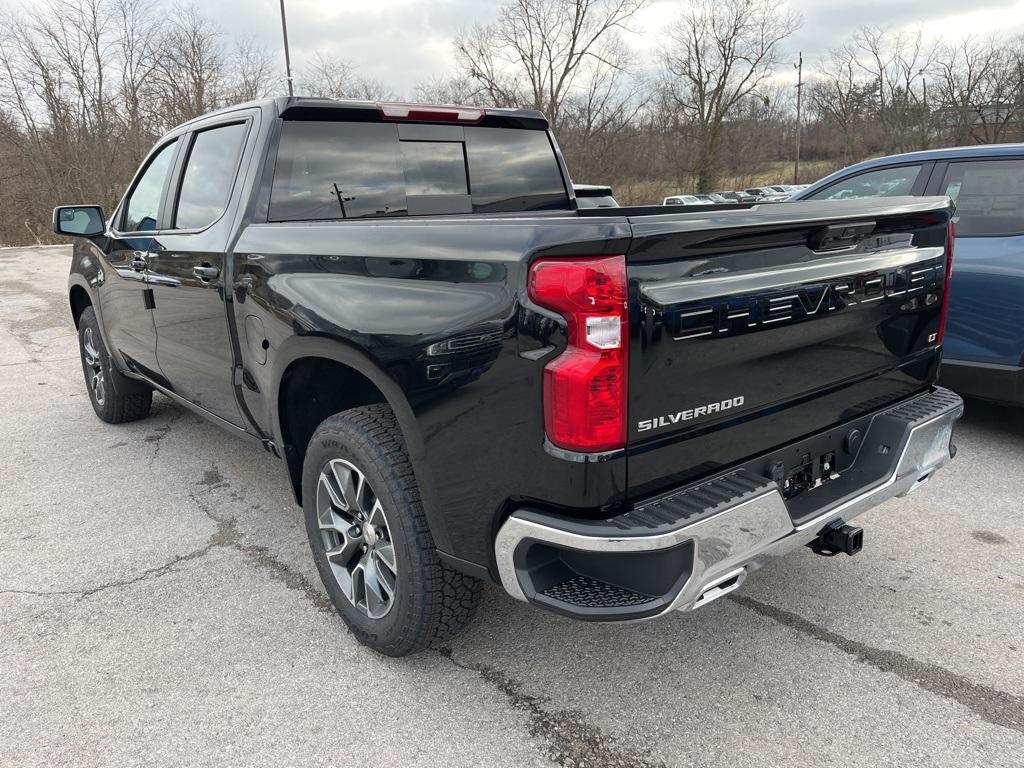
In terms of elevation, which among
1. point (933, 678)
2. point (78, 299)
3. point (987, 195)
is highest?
point (987, 195)

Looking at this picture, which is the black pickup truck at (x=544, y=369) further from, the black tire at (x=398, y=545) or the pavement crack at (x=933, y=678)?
the pavement crack at (x=933, y=678)

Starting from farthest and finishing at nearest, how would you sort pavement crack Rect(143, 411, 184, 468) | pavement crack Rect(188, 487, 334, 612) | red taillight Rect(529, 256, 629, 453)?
pavement crack Rect(143, 411, 184, 468)
pavement crack Rect(188, 487, 334, 612)
red taillight Rect(529, 256, 629, 453)

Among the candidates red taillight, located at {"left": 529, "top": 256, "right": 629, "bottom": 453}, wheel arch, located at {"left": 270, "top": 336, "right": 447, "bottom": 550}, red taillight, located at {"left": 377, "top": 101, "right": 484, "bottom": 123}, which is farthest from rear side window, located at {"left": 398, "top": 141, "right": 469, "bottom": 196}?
red taillight, located at {"left": 529, "top": 256, "right": 629, "bottom": 453}

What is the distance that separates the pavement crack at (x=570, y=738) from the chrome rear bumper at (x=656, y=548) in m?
0.53

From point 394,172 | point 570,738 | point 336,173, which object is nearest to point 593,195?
point 394,172

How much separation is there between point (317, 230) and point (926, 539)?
2.99 meters

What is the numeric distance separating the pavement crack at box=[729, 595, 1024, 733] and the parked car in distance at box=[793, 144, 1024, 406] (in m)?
2.53

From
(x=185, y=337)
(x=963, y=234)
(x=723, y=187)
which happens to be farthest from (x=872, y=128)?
(x=185, y=337)

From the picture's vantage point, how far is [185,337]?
3672mm

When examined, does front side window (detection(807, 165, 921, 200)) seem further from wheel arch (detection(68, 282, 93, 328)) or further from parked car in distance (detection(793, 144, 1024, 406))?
wheel arch (detection(68, 282, 93, 328))

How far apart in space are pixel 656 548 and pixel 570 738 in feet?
2.60

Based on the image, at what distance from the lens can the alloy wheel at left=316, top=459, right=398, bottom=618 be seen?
2578mm

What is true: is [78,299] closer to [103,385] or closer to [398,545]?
[103,385]

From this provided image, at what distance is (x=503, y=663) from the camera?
2611mm
